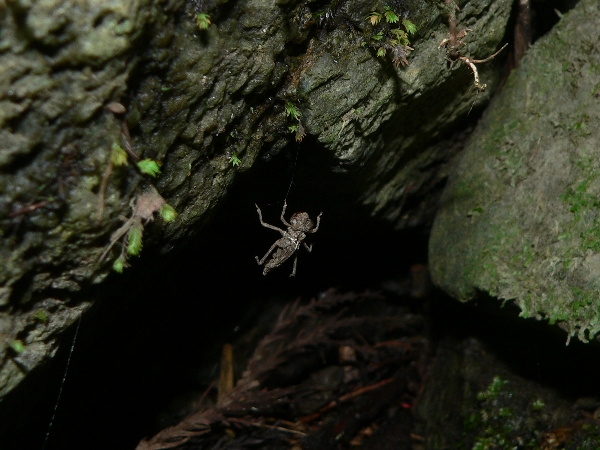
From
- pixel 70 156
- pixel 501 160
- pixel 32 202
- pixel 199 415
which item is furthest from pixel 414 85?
pixel 199 415

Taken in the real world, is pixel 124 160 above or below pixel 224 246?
above

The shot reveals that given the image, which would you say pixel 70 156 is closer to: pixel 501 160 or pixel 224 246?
pixel 224 246

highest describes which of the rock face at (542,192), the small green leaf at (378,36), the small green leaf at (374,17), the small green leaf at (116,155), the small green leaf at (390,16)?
the small green leaf at (116,155)

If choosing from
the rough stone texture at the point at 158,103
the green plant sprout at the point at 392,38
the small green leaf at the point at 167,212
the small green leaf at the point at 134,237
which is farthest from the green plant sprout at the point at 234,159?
the green plant sprout at the point at 392,38

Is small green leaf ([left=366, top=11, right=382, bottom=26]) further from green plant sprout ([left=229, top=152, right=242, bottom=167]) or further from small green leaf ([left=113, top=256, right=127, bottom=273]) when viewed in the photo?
small green leaf ([left=113, top=256, right=127, bottom=273])

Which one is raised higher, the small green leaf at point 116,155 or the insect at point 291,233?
the small green leaf at point 116,155

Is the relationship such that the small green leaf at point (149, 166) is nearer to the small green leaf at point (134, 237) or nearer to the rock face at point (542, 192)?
the small green leaf at point (134, 237)

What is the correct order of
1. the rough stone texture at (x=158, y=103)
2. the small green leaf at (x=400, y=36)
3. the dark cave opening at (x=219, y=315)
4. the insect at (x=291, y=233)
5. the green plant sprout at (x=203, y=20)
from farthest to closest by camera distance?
the insect at (x=291, y=233)
the dark cave opening at (x=219, y=315)
the small green leaf at (x=400, y=36)
the green plant sprout at (x=203, y=20)
the rough stone texture at (x=158, y=103)
